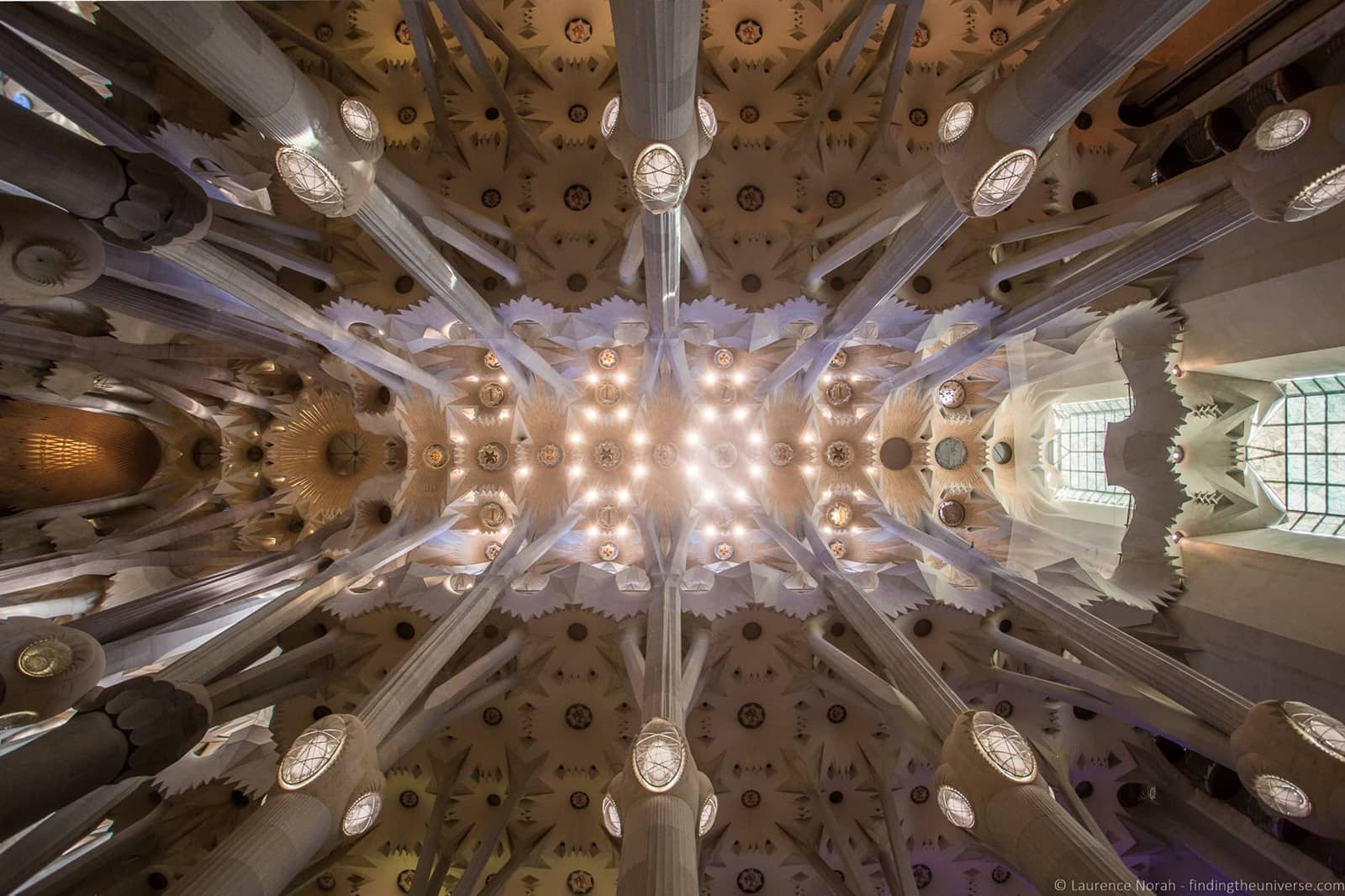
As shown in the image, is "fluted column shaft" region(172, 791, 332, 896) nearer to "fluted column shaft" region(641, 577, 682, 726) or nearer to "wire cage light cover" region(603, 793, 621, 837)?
"wire cage light cover" region(603, 793, 621, 837)

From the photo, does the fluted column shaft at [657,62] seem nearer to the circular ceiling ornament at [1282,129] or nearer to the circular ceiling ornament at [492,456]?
the circular ceiling ornament at [1282,129]

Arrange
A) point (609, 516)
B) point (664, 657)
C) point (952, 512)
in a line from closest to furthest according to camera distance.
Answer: point (664, 657)
point (609, 516)
point (952, 512)

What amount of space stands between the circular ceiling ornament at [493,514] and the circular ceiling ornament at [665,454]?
352cm

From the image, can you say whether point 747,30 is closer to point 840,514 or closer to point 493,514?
point 840,514

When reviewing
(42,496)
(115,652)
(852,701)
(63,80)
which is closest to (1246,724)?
(852,701)

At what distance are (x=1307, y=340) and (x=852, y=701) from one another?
8885 millimetres

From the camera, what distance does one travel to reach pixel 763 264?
34.9ft

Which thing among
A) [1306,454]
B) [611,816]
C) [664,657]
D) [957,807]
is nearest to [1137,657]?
[957,807]

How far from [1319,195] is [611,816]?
31.0ft

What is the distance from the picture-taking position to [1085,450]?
560 inches

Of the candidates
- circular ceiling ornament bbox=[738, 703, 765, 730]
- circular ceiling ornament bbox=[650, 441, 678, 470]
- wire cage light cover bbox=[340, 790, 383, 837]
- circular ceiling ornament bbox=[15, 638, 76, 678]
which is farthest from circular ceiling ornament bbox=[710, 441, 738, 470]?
circular ceiling ornament bbox=[15, 638, 76, 678]

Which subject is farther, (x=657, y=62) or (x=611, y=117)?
(x=611, y=117)

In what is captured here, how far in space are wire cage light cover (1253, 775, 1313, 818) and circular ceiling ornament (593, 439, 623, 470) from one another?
1031cm

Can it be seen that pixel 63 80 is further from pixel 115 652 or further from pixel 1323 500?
pixel 1323 500
